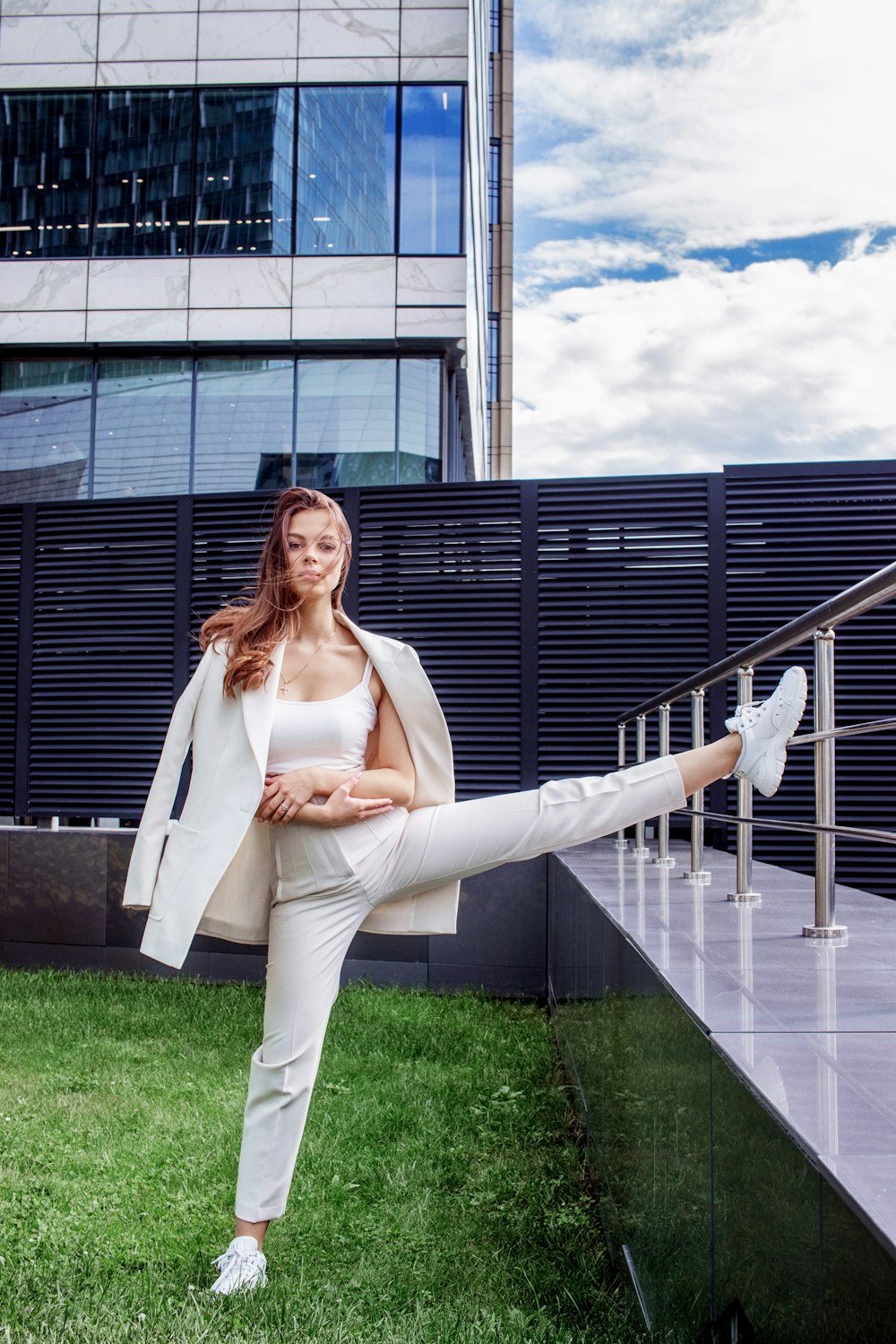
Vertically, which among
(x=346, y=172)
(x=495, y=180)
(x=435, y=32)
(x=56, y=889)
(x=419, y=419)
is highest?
(x=495, y=180)

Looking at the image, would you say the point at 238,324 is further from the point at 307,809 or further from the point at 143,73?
the point at 307,809

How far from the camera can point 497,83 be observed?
45406mm

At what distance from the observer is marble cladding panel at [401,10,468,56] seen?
1479 centimetres

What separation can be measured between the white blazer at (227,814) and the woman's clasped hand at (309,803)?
0.04 metres

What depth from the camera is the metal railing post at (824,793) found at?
3471 millimetres

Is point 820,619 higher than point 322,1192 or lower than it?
higher

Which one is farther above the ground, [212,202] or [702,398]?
[702,398]

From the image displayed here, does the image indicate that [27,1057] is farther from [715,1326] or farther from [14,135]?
[14,135]

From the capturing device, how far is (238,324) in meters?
14.9

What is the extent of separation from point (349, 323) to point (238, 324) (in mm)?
1440

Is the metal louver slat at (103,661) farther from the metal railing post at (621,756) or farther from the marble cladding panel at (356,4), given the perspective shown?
the marble cladding panel at (356,4)

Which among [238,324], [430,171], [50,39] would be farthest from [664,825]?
[50,39]

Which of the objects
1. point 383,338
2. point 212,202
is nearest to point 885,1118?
point 383,338

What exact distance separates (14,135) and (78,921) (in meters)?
11.5
